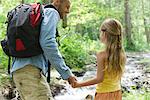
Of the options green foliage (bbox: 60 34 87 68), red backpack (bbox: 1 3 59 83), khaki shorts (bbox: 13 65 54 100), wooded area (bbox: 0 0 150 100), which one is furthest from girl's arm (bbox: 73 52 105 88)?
green foliage (bbox: 60 34 87 68)

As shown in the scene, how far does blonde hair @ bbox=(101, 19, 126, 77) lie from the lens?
4117 mm

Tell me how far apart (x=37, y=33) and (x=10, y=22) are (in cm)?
34

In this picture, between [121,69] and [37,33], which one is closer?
[37,33]

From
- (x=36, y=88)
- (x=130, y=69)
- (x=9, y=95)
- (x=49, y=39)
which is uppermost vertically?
(x=49, y=39)

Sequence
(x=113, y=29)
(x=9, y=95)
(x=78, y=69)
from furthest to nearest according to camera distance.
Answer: (x=78, y=69)
(x=9, y=95)
(x=113, y=29)

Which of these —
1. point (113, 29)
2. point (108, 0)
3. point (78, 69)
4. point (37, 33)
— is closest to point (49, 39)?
point (37, 33)

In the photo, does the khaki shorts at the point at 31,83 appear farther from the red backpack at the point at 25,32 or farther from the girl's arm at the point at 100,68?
the girl's arm at the point at 100,68

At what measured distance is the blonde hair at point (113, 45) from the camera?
4117mm

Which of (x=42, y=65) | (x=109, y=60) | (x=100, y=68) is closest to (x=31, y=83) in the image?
(x=42, y=65)

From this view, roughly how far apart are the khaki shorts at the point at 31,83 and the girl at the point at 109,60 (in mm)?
402

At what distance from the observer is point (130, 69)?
573 inches

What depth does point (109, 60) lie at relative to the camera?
4.10 m

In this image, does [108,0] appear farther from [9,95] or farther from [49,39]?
[49,39]

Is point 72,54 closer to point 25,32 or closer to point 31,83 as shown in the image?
point 31,83
